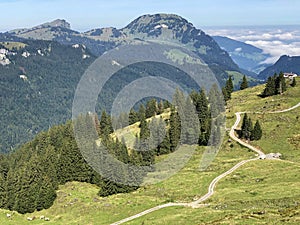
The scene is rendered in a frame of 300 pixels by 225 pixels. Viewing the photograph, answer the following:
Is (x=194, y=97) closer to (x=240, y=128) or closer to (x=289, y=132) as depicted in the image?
(x=240, y=128)

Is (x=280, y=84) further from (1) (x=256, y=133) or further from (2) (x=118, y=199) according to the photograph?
(2) (x=118, y=199)

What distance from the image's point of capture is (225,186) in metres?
79.7

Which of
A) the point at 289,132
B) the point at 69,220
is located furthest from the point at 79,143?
the point at 289,132

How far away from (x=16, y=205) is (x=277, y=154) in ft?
211

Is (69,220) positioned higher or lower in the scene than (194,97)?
lower

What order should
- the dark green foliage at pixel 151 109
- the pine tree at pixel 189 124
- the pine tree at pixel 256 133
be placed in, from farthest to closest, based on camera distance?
the dark green foliage at pixel 151 109 < the pine tree at pixel 189 124 < the pine tree at pixel 256 133

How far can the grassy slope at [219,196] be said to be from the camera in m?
58.3

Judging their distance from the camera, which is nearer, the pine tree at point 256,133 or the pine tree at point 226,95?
the pine tree at point 256,133

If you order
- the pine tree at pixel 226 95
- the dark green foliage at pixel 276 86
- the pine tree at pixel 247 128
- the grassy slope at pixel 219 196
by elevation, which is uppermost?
the dark green foliage at pixel 276 86

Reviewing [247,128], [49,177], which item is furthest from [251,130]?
[49,177]

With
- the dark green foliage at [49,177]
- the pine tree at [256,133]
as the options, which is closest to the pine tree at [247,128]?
the pine tree at [256,133]

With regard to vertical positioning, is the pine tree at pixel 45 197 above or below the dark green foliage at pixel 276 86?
below

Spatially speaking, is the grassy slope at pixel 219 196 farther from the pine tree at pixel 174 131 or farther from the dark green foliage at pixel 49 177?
the pine tree at pixel 174 131

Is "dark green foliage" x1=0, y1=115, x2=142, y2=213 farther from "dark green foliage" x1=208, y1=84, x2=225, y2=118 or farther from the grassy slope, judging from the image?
"dark green foliage" x1=208, y1=84, x2=225, y2=118
